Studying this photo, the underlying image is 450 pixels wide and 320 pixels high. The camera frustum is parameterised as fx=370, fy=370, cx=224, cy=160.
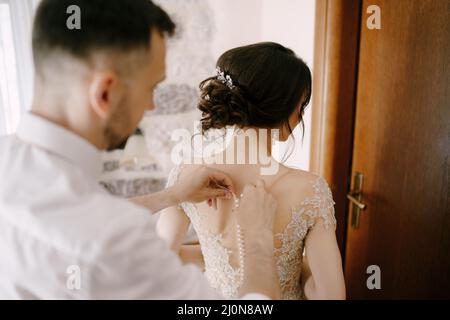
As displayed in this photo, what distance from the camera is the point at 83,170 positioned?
67cm

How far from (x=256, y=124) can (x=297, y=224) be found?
32cm

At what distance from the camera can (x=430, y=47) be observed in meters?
1.20

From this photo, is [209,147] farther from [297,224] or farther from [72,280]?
[72,280]

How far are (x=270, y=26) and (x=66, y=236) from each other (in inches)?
66.2

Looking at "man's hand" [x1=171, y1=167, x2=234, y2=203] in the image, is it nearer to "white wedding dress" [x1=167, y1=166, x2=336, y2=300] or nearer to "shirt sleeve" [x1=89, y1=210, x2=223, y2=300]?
"white wedding dress" [x1=167, y1=166, x2=336, y2=300]

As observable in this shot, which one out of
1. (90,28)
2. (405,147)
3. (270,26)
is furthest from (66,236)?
(270,26)

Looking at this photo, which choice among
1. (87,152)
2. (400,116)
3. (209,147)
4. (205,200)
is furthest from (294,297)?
(209,147)

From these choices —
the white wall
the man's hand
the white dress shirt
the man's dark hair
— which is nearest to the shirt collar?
the white dress shirt

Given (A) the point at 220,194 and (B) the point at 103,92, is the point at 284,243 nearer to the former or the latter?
(A) the point at 220,194

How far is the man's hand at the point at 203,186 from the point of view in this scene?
1096mm

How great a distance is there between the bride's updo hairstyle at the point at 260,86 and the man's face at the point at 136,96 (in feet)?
1.02

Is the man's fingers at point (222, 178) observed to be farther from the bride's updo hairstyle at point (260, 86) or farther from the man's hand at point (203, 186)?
the bride's updo hairstyle at point (260, 86)

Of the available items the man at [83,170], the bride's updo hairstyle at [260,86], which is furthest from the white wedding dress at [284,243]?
the man at [83,170]

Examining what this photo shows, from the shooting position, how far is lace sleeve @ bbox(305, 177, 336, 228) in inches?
42.6
